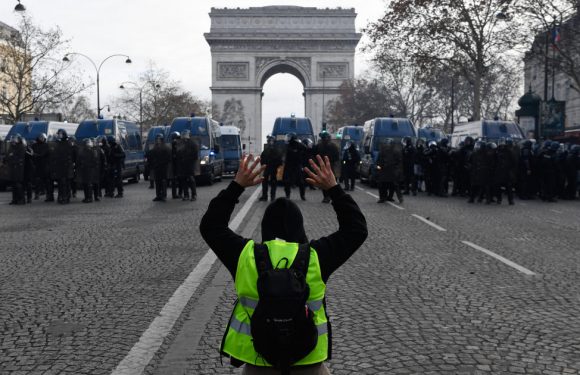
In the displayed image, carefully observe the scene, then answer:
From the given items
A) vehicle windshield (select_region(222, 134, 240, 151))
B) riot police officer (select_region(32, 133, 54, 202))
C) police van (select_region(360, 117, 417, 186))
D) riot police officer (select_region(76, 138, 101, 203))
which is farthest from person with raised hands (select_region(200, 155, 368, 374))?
vehicle windshield (select_region(222, 134, 240, 151))

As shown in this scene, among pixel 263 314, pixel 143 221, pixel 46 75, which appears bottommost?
pixel 143 221

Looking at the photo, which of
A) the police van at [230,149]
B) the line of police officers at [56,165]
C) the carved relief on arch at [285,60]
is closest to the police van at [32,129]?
the line of police officers at [56,165]

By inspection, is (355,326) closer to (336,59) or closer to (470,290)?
(470,290)

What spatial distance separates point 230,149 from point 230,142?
0.45 metres

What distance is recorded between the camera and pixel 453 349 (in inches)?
202

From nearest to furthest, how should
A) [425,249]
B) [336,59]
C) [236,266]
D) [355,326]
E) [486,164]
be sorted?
[236,266], [355,326], [425,249], [486,164], [336,59]

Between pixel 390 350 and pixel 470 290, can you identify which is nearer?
pixel 390 350

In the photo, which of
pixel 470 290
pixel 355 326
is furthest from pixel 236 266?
pixel 470 290

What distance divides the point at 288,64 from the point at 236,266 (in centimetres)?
8270

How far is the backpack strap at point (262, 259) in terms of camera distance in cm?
280

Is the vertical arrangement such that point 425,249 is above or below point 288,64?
below

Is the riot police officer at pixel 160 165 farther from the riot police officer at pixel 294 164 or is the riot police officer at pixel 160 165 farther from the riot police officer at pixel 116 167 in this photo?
the riot police officer at pixel 294 164

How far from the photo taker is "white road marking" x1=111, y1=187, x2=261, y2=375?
187 inches

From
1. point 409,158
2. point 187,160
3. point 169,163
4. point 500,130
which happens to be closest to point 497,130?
point 500,130
